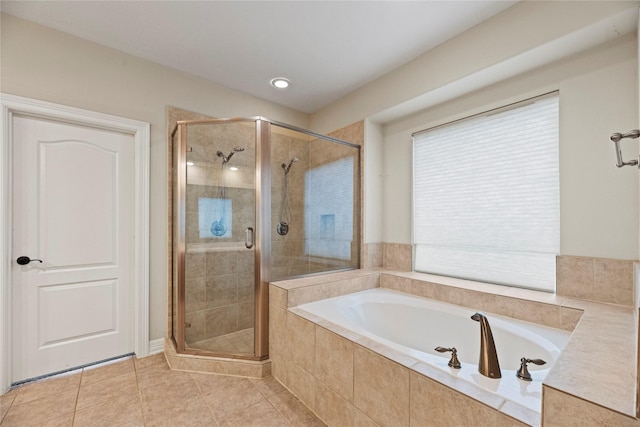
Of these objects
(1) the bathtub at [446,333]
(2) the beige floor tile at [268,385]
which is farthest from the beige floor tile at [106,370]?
(1) the bathtub at [446,333]

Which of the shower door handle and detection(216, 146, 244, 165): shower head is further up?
detection(216, 146, 244, 165): shower head

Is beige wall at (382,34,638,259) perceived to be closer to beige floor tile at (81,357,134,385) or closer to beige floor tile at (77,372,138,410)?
beige floor tile at (77,372,138,410)

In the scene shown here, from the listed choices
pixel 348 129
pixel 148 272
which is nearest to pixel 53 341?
pixel 148 272

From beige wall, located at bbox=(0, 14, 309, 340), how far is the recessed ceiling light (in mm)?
501

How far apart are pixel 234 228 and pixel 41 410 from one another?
158 centimetres

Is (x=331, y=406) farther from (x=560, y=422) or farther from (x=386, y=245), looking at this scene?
(x=386, y=245)

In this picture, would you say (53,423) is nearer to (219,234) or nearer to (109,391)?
(109,391)

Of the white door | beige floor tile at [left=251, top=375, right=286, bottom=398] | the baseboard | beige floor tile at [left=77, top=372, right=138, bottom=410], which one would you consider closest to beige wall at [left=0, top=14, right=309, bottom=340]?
the baseboard

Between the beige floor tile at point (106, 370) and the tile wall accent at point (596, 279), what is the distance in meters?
3.14

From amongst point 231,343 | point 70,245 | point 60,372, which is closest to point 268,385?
point 231,343

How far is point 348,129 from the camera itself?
3082mm

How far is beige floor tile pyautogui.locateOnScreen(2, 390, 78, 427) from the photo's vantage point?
1601 millimetres

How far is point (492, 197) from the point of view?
2.18 meters

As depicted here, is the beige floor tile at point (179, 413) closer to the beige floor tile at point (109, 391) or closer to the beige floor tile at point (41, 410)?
the beige floor tile at point (109, 391)
